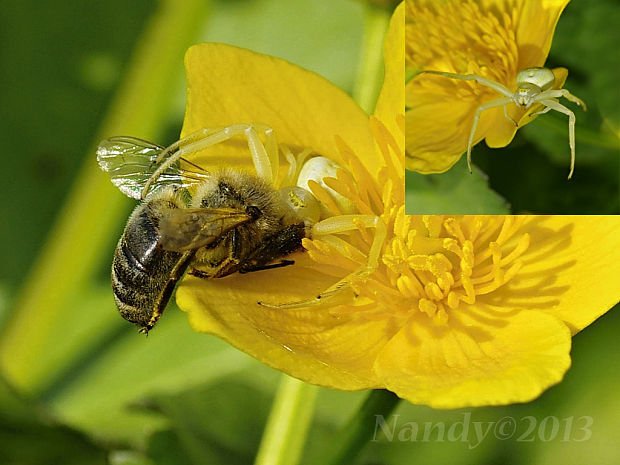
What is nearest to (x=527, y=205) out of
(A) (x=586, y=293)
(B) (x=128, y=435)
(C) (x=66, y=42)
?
(A) (x=586, y=293)

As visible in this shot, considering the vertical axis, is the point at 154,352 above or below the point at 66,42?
below

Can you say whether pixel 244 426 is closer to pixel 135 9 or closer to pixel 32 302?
pixel 32 302

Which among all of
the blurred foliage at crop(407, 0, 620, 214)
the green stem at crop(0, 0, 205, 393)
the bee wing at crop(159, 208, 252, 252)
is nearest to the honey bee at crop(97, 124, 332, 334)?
the bee wing at crop(159, 208, 252, 252)

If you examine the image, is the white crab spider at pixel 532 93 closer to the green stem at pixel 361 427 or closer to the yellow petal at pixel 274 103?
the yellow petal at pixel 274 103

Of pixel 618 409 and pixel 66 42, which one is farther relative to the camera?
pixel 66 42

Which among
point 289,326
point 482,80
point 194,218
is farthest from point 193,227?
point 482,80

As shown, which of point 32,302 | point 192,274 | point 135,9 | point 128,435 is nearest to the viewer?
point 192,274
